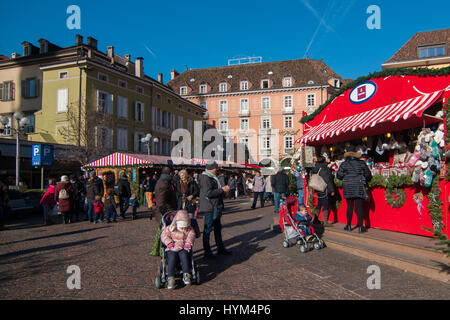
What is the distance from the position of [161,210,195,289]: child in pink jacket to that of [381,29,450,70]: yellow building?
89.8 ft

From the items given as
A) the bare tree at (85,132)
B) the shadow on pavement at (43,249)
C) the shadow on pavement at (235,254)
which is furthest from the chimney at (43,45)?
the shadow on pavement at (235,254)

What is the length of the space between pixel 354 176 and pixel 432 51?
26.8 meters

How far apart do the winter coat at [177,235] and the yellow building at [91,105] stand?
2121cm

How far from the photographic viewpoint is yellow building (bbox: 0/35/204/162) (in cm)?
2624

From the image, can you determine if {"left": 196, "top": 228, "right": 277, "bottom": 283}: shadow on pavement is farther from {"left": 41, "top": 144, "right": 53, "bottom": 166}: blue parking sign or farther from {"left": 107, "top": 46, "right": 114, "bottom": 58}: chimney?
{"left": 107, "top": 46, "right": 114, "bottom": 58}: chimney

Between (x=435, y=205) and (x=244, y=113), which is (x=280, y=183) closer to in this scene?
(x=435, y=205)

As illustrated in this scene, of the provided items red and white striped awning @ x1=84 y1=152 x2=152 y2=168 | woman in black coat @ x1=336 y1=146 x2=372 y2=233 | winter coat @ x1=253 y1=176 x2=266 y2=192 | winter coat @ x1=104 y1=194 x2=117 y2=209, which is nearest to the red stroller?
woman in black coat @ x1=336 y1=146 x2=372 y2=233

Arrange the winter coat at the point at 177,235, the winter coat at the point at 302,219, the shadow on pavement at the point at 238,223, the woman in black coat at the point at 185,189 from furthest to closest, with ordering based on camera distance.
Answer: the shadow on pavement at the point at 238,223
the woman in black coat at the point at 185,189
the winter coat at the point at 302,219
the winter coat at the point at 177,235

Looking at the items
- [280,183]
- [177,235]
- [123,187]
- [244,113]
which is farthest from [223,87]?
[177,235]

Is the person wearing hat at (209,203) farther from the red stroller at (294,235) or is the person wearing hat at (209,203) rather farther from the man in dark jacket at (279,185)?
the man in dark jacket at (279,185)

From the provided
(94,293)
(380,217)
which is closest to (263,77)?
(380,217)

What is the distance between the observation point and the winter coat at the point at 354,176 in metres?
7.02

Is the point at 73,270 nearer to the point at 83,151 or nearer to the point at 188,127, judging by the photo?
the point at 83,151
